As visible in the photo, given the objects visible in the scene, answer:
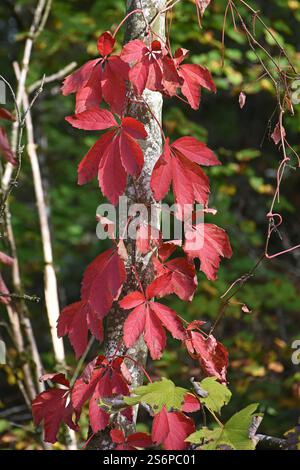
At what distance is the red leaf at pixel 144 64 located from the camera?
153 cm

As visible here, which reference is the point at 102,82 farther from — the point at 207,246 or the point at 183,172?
the point at 207,246

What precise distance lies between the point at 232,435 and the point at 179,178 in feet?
2.12

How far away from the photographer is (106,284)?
156 cm

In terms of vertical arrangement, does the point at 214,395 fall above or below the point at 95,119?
below

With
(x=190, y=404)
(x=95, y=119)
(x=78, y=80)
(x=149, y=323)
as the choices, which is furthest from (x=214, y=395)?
(x=78, y=80)

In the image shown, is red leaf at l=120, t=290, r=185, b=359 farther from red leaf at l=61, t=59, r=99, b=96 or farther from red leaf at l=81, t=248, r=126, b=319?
red leaf at l=61, t=59, r=99, b=96

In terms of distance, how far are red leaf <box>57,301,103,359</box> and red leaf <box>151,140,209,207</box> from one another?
0.35 metres

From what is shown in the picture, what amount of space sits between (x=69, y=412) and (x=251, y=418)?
0.53 meters

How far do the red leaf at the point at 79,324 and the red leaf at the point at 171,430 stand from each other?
0.83 feet

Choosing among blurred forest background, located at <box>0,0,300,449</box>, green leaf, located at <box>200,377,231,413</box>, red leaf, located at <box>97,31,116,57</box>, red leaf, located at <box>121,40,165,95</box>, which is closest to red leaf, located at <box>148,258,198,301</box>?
green leaf, located at <box>200,377,231,413</box>

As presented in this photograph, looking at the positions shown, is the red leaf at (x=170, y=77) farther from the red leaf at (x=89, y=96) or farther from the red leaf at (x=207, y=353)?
the red leaf at (x=207, y=353)

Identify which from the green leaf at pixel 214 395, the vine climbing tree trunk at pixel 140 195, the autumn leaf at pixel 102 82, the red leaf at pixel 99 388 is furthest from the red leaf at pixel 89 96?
the green leaf at pixel 214 395
